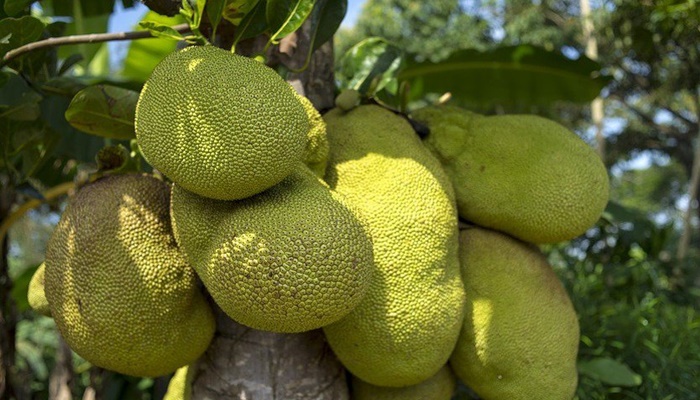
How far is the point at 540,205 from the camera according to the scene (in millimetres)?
1233

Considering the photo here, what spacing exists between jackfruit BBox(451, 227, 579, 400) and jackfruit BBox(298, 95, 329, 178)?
341 mm

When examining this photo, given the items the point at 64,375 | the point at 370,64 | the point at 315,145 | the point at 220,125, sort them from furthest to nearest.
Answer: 1. the point at 64,375
2. the point at 370,64
3. the point at 315,145
4. the point at 220,125

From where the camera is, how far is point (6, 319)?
1996mm

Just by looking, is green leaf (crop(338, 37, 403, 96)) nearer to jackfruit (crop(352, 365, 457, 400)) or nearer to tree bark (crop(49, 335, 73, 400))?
jackfruit (crop(352, 365, 457, 400))

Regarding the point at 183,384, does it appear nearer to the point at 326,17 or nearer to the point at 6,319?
the point at 326,17

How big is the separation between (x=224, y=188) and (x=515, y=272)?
620 mm

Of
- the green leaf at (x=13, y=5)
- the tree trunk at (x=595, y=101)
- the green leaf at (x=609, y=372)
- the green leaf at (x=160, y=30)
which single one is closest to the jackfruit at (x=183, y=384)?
the green leaf at (x=160, y=30)

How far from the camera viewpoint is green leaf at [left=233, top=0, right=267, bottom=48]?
1.06m

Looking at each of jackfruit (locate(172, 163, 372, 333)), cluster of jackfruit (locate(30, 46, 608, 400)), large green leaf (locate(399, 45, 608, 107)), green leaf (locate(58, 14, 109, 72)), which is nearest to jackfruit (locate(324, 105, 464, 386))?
cluster of jackfruit (locate(30, 46, 608, 400))

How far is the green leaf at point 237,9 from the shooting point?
1019 millimetres

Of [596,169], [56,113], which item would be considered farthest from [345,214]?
[56,113]

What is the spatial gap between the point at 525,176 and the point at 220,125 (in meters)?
0.65

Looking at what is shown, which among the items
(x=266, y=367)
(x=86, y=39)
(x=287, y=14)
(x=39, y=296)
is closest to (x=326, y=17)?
(x=287, y=14)

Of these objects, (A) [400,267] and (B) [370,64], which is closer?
(A) [400,267]
